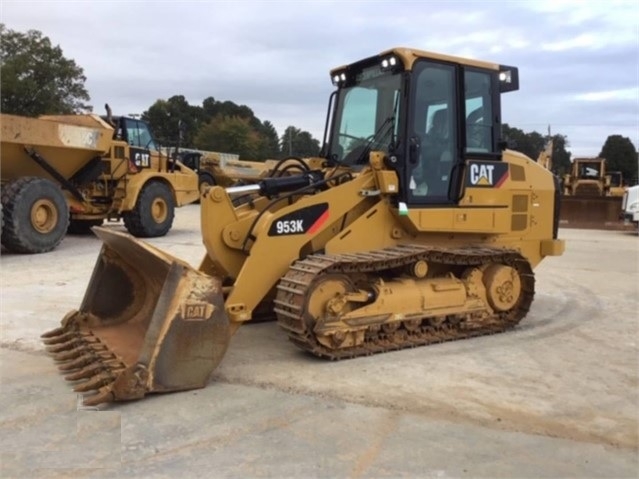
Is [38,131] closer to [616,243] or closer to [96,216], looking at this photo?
[96,216]

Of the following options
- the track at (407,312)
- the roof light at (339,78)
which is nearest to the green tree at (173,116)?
the roof light at (339,78)

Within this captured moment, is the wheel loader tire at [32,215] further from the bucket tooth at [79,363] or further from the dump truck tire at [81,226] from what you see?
the bucket tooth at [79,363]

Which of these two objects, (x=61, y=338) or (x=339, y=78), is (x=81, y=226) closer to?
(x=339, y=78)

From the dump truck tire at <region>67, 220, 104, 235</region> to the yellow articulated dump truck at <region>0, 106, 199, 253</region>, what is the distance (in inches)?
0.8

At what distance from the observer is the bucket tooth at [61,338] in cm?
534

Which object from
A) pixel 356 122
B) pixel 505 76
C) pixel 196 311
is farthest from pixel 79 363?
pixel 505 76

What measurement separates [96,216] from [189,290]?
33.2 ft

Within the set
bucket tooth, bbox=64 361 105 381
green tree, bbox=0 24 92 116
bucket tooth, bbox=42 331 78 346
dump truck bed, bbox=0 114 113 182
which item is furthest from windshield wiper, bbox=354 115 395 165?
green tree, bbox=0 24 92 116

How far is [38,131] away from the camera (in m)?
11.1

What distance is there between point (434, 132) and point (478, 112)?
0.69 meters

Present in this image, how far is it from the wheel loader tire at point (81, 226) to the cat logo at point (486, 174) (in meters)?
10.3

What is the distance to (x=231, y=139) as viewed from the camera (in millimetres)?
54562

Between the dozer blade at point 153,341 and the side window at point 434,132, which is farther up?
the side window at point 434,132

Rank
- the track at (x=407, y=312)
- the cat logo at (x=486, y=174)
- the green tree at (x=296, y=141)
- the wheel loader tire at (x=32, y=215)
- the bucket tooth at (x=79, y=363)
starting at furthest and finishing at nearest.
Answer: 1. the green tree at (x=296, y=141)
2. the wheel loader tire at (x=32, y=215)
3. the cat logo at (x=486, y=174)
4. the track at (x=407, y=312)
5. the bucket tooth at (x=79, y=363)
